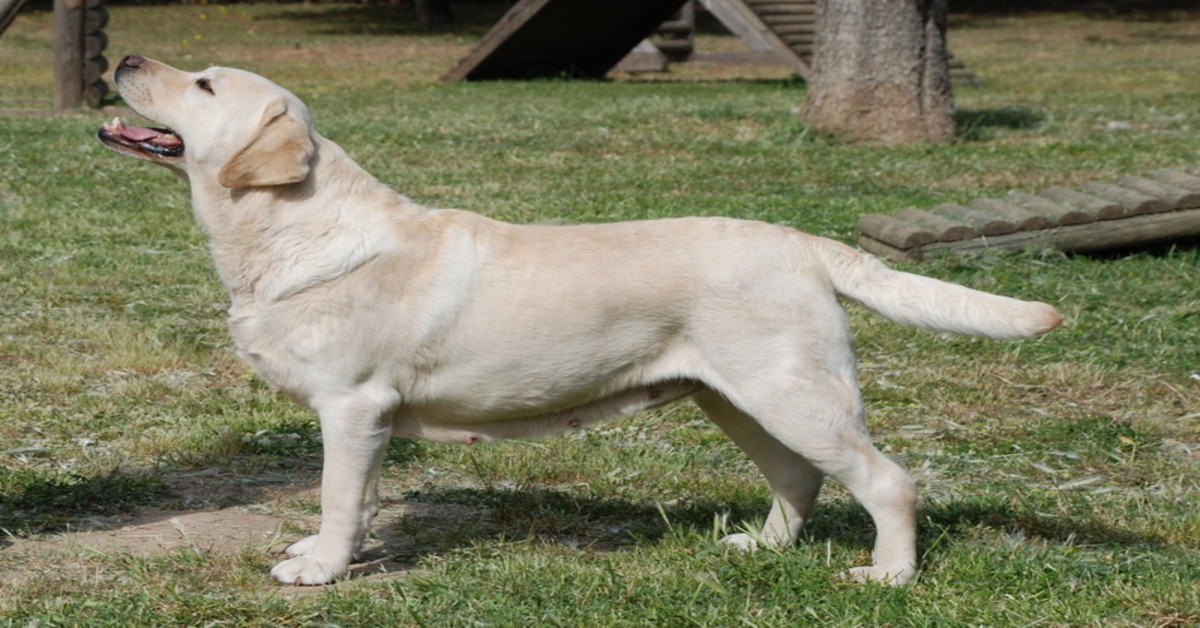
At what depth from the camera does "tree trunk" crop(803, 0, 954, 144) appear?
12.6 m

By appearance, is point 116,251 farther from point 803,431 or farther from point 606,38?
point 606,38

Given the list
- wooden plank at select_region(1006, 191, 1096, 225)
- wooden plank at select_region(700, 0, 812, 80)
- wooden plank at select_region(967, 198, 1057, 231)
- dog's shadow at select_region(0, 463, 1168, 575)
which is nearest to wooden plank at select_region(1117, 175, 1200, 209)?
wooden plank at select_region(1006, 191, 1096, 225)

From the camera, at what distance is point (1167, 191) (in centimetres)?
828

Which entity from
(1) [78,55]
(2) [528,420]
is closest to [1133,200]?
(2) [528,420]

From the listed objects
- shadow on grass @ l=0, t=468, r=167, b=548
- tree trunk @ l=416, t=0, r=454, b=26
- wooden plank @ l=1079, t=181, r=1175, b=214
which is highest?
wooden plank @ l=1079, t=181, r=1175, b=214

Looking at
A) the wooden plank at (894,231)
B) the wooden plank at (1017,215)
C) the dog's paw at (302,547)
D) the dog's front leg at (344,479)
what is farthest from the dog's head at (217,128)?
the wooden plank at (1017,215)

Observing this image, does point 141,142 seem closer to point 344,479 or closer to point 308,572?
point 344,479

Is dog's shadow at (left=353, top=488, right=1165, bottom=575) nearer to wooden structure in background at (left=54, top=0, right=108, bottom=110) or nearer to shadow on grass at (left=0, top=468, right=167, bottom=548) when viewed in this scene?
shadow on grass at (left=0, top=468, right=167, bottom=548)

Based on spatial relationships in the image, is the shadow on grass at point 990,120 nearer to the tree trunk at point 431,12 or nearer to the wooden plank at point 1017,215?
the wooden plank at point 1017,215

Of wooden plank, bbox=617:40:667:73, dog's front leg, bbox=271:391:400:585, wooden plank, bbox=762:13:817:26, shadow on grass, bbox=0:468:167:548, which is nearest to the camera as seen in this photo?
dog's front leg, bbox=271:391:400:585

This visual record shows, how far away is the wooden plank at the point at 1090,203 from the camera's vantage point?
7.98 meters

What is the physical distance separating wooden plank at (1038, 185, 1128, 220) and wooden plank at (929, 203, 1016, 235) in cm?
49

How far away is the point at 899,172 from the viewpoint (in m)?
11.5

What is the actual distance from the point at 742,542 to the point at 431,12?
27.1 meters
